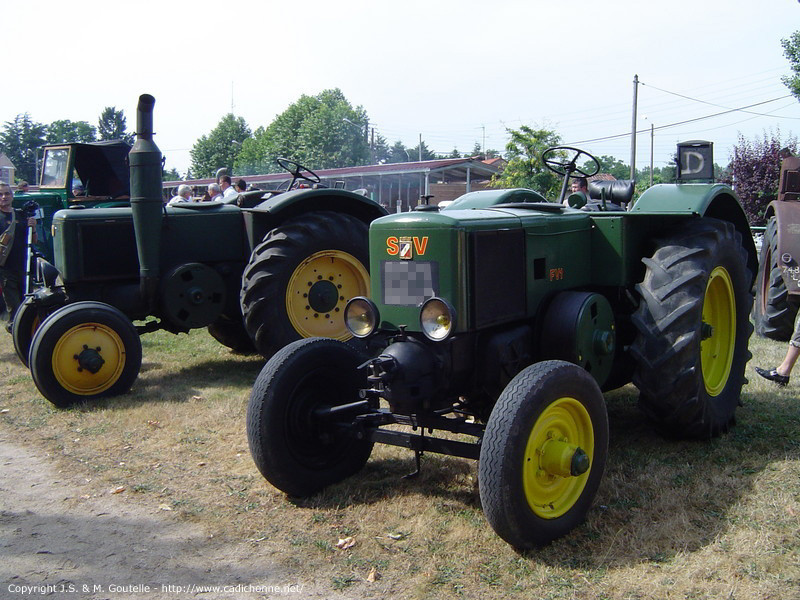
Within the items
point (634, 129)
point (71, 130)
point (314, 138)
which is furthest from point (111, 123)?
point (634, 129)

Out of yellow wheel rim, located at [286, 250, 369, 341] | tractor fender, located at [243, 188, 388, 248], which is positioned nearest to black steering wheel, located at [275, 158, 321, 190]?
tractor fender, located at [243, 188, 388, 248]

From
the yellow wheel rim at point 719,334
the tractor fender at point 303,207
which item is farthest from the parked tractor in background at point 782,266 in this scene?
the tractor fender at point 303,207

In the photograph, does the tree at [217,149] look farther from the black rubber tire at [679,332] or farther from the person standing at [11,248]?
the black rubber tire at [679,332]

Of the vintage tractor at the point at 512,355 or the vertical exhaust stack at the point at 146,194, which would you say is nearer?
the vintage tractor at the point at 512,355

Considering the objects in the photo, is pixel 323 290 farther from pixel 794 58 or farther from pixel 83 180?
pixel 794 58

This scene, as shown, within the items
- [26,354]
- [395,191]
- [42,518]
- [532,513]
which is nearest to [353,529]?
[532,513]

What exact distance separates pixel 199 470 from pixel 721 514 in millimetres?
2827

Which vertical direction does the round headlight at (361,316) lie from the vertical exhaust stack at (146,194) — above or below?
below

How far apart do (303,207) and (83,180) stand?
4.44 metres

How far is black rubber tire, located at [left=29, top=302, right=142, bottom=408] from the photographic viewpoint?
603cm

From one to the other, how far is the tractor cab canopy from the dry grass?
15.8 feet

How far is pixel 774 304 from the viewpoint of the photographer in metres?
7.75

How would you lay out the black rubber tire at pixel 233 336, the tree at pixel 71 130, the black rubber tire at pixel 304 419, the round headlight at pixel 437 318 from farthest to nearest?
the tree at pixel 71 130
the black rubber tire at pixel 233 336
the black rubber tire at pixel 304 419
the round headlight at pixel 437 318

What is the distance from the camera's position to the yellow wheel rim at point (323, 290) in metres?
6.71
